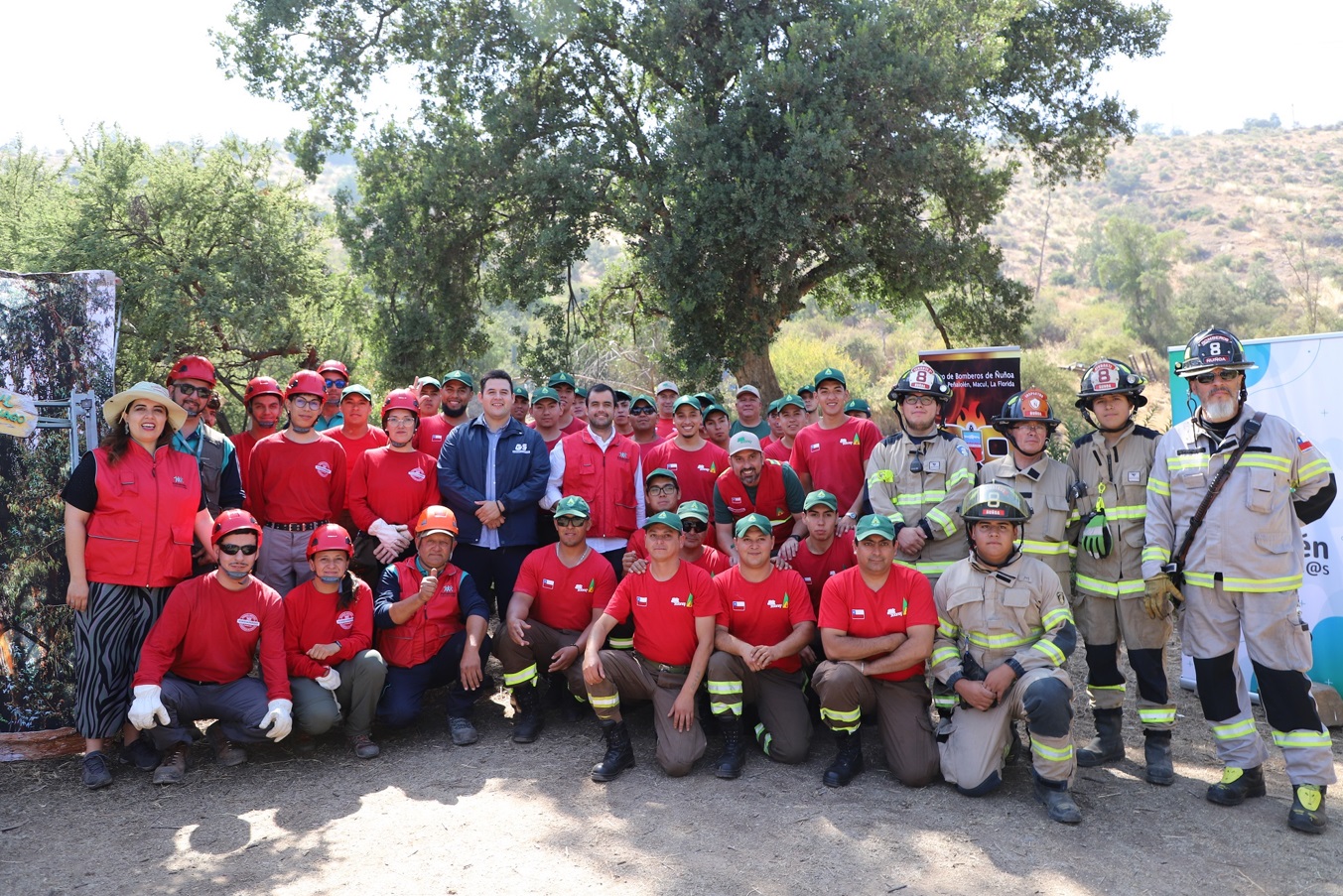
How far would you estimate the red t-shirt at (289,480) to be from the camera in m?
6.27

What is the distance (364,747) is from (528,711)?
1004 mm

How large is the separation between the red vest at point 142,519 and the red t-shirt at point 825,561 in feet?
12.2

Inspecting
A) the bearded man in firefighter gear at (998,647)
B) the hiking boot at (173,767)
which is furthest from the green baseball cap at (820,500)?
the hiking boot at (173,767)

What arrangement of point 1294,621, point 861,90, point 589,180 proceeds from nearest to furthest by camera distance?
1. point 1294,621
2. point 861,90
3. point 589,180

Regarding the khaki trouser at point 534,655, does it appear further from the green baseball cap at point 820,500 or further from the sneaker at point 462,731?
the green baseball cap at point 820,500

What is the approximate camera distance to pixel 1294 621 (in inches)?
193

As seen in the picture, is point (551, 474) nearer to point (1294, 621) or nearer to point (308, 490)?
point (308, 490)

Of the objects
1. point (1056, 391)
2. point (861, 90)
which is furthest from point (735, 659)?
point (1056, 391)

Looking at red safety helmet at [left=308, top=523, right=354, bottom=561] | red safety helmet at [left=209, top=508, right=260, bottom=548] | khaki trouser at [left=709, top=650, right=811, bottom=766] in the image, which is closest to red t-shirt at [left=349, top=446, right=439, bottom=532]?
red safety helmet at [left=308, top=523, right=354, bottom=561]

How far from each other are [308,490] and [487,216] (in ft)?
27.7

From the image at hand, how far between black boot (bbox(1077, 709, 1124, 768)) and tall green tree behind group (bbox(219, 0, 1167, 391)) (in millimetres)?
7649

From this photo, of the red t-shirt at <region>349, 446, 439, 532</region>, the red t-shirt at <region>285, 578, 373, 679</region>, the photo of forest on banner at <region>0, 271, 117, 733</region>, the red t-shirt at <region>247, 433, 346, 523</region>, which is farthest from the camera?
the red t-shirt at <region>349, 446, 439, 532</region>

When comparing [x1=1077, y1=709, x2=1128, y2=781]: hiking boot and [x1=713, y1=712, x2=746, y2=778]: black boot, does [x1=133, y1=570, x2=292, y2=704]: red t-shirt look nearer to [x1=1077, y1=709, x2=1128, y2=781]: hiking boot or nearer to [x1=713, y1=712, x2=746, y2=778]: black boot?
[x1=713, y1=712, x2=746, y2=778]: black boot

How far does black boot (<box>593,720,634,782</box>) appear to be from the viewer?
5.45m
